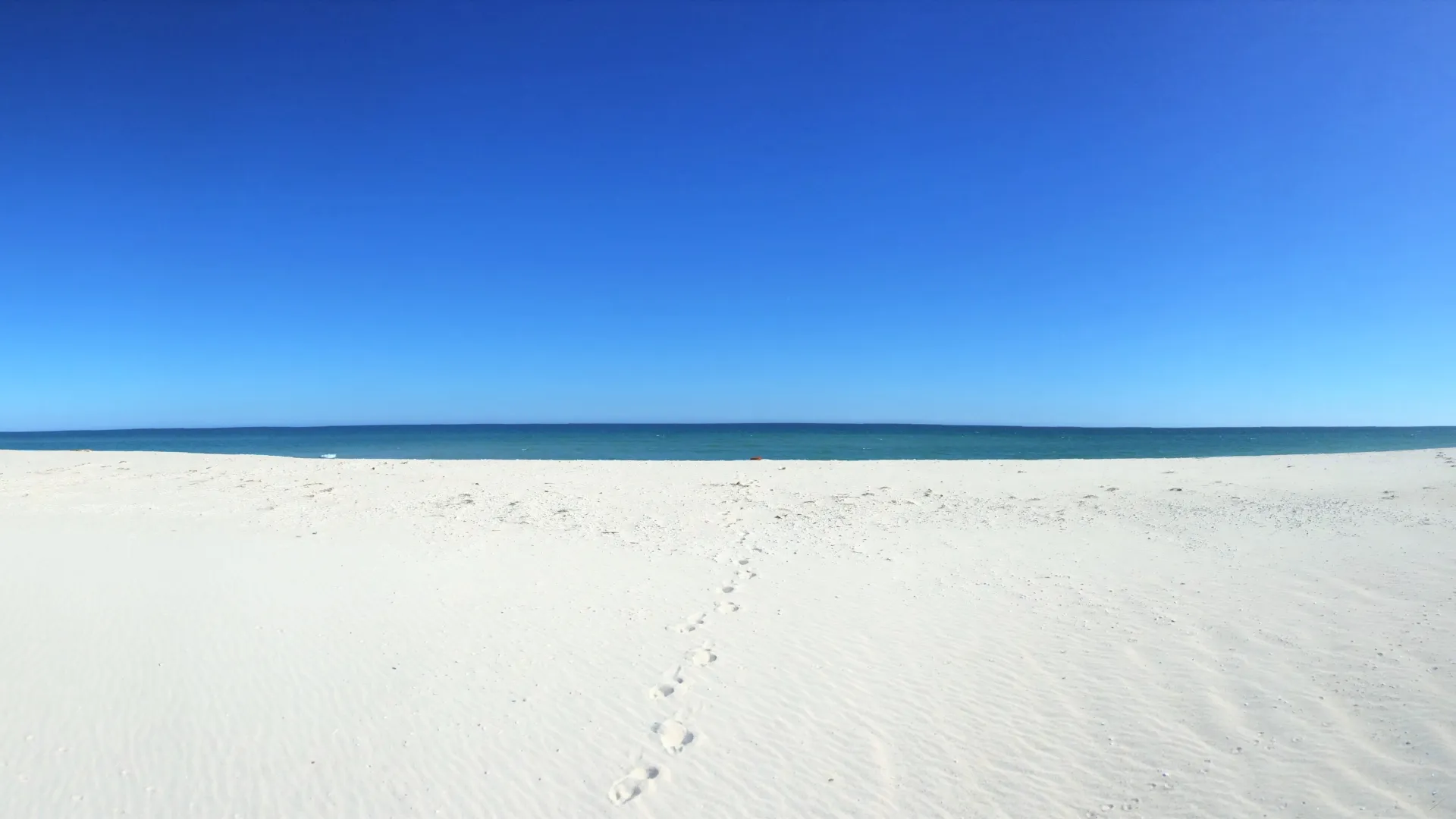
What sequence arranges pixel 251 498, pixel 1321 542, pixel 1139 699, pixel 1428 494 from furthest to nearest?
pixel 251 498, pixel 1428 494, pixel 1321 542, pixel 1139 699

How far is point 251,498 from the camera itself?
15914 mm

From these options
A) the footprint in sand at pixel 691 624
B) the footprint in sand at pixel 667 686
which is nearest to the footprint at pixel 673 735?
the footprint in sand at pixel 667 686

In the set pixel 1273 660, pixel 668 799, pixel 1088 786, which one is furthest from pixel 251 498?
pixel 1273 660

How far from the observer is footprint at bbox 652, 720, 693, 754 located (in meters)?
5.02

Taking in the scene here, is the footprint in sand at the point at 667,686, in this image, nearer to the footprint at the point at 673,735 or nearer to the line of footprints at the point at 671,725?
the line of footprints at the point at 671,725

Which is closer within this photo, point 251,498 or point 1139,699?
point 1139,699

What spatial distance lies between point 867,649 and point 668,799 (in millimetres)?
2998

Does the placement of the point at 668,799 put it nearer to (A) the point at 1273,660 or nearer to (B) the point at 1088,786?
(B) the point at 1088,786

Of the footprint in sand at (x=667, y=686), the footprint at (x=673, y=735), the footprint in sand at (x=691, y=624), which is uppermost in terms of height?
the footprint in sand at (x=691, y=624)

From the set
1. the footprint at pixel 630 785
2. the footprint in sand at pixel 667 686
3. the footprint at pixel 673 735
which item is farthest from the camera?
the footprint in sand at pixel 667 686

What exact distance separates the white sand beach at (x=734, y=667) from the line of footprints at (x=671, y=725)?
4 centimetres

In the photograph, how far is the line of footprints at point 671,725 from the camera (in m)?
4.54

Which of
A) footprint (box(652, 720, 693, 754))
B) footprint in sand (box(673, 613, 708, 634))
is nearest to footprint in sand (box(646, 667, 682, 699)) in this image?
footprint (box(652, 720, 693, 754))

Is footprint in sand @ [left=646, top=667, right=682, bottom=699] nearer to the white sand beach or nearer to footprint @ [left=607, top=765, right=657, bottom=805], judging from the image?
the white sand beach
